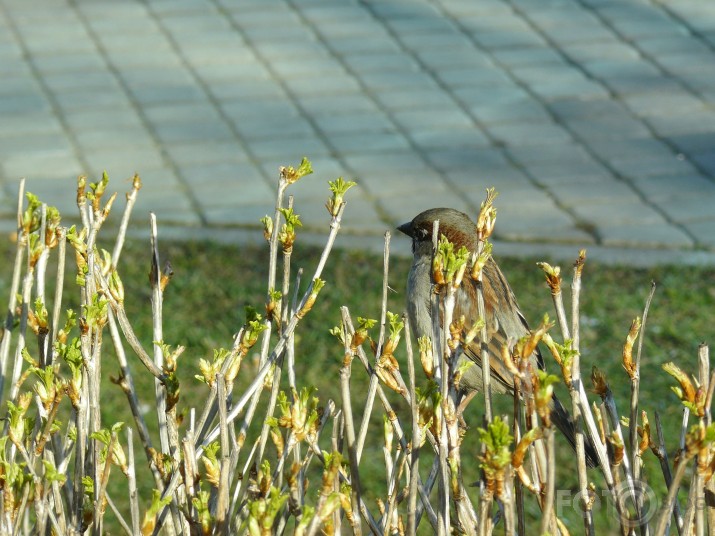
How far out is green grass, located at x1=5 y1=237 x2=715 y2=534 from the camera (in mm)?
5129

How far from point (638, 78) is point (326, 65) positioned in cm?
228

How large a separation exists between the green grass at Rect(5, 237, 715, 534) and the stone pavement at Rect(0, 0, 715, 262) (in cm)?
27

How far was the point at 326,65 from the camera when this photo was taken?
8492 mm

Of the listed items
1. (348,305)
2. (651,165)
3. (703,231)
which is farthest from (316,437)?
(651,165)

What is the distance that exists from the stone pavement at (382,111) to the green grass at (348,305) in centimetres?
27

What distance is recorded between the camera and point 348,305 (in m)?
5.57

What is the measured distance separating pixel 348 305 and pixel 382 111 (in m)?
2.56

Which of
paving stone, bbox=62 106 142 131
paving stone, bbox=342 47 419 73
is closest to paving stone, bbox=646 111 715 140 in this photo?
paving stone, bbox=342 47 419 73

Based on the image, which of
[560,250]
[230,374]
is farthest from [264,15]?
[230,374]

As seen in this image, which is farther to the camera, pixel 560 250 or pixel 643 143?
pixel 643 143

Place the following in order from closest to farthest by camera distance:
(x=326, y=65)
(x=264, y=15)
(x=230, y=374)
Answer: (x=230, y=374) → (x=326, y=65) → (x=264, y=15)

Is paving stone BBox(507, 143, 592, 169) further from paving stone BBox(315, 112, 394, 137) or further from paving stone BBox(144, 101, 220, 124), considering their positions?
paving stone BBox(144, 101, 220, 124)

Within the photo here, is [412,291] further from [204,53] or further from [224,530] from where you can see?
[204,53]

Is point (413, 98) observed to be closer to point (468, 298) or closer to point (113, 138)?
Answer: point (113, 138)
